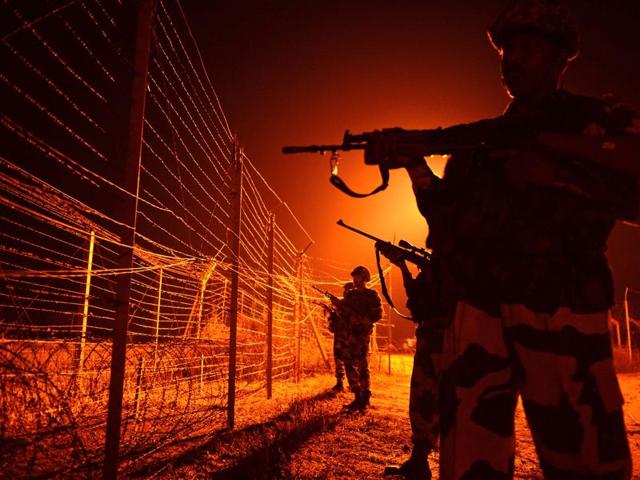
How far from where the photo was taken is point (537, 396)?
4.23ft

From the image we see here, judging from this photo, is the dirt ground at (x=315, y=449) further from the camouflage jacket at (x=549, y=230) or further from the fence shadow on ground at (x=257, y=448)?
the camouflage jacket at (x=549, y=230)

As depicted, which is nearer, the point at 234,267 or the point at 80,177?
the point at 80,177

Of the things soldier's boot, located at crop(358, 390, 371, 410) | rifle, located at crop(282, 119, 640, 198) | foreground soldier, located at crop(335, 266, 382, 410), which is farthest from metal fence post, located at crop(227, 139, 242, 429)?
rifle, located at crop(282, 119, 640, 198)

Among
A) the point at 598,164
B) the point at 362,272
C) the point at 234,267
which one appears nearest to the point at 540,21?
the point at 598,164

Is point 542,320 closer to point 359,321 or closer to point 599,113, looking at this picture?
point 599,113

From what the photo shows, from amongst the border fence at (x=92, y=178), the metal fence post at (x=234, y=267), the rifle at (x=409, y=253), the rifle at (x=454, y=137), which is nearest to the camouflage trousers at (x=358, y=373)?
the metal fence post at (x=234, y=267)

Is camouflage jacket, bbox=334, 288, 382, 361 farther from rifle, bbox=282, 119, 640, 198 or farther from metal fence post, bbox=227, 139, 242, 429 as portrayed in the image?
rifle, bbox=282, 119, 640, 198

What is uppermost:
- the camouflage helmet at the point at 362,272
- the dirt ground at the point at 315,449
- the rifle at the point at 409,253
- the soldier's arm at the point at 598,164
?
the camouflage helmet at the point at 362,272

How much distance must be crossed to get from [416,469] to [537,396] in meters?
2.17

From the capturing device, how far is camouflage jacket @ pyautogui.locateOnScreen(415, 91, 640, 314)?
134 centimetres

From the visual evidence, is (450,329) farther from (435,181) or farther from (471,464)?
(435,181)

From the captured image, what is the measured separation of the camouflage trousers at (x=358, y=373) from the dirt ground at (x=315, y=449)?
1.12 feet

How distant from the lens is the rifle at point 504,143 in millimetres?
1350

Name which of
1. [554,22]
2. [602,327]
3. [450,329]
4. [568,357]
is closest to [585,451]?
[568,357]
